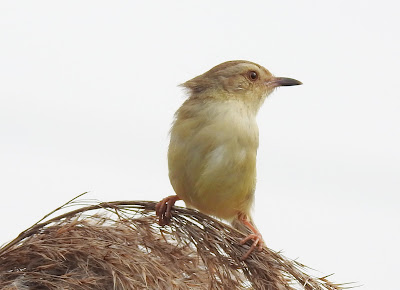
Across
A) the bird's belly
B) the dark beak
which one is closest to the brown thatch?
the bird's belly

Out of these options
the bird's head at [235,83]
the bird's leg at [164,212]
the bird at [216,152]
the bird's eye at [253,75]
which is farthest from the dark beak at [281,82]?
the bird's leg at [164,212]

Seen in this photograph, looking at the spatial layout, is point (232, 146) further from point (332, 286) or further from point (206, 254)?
A: point (332, 286)

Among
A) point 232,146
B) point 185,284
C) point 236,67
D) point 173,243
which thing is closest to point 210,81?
point 236,67

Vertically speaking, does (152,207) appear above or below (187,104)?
below

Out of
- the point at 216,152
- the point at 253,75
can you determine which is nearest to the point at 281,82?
the point at 253,75

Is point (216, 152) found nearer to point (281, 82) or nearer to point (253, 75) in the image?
point (253, 75)

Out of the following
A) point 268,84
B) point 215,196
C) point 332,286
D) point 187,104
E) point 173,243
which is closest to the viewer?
point 332,286

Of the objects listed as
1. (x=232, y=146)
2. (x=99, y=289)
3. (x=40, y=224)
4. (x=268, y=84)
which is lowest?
(x=99, y=289)
